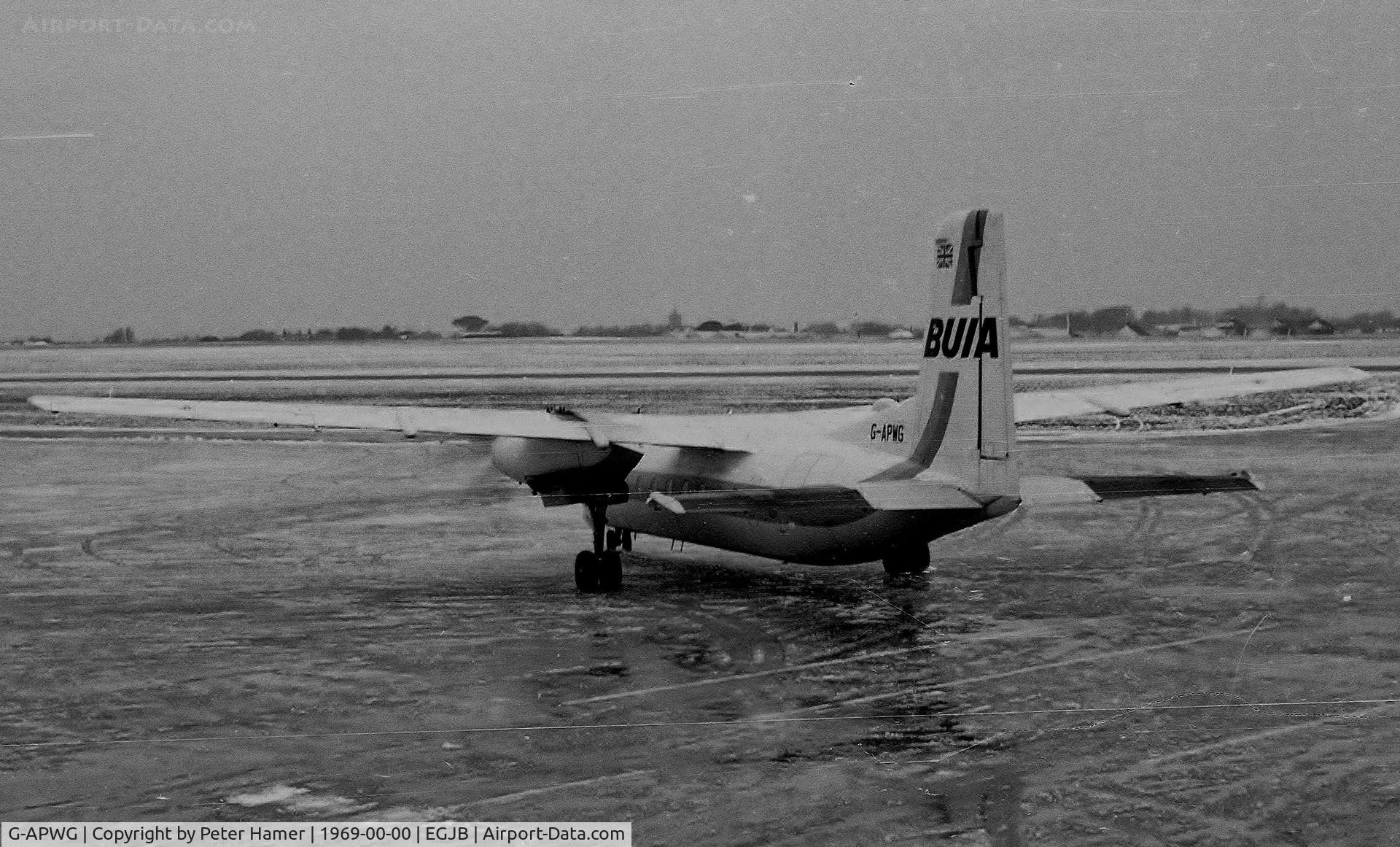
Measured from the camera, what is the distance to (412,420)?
24.3m

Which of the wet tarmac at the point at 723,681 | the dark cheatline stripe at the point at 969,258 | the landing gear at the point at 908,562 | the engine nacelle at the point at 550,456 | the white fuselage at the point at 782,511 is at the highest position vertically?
the dark cheatline stripe at the point at 969,258

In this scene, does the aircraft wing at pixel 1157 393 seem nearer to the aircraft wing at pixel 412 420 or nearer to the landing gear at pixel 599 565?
the aircraft wing at pixel 412 420

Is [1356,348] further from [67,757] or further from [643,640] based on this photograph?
[67,757]

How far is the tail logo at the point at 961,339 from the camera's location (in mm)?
21125

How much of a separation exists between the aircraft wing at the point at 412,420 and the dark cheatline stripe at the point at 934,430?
11.1 feet

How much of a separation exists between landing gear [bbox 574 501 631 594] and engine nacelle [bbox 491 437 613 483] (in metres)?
0.75

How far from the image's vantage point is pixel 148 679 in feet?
61.6

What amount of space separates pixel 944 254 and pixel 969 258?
54 cm

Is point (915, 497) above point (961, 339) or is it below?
below

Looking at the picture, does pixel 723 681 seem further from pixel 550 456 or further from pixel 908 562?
pixel 550 456
